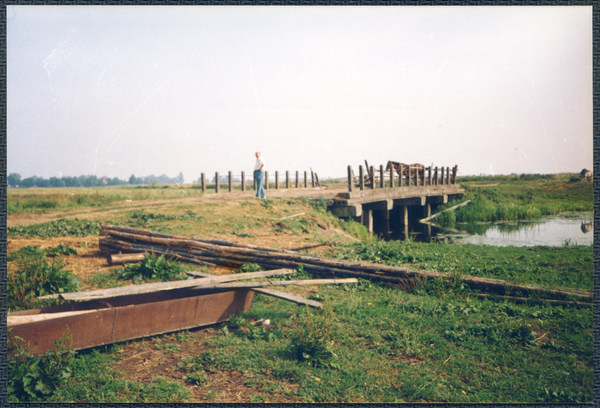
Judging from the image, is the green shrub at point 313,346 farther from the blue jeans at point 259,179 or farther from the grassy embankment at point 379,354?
the blue jeans at point 259,179

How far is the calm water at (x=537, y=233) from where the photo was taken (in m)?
12.1

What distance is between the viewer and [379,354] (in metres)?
4.30

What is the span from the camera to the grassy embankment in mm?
3566

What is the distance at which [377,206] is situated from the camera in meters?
22.0

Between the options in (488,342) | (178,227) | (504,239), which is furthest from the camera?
(504,239)

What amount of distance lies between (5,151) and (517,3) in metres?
5.83

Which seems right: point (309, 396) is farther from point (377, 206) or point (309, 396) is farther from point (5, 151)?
point (377, 206)

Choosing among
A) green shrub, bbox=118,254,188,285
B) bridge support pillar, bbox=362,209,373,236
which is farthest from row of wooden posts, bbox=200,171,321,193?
green shrub, bbox=118,254,188,285

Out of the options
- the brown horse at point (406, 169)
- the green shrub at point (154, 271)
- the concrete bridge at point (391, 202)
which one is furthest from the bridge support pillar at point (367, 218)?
the green shrub at point (154, 271)

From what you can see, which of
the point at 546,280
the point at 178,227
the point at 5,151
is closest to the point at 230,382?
the point at 5,151

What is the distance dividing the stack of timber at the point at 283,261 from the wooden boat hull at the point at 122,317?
199 centimetres

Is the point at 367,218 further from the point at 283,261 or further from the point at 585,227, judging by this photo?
the point at 283,261

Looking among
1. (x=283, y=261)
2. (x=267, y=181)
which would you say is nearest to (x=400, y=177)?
(x=267, y=181)

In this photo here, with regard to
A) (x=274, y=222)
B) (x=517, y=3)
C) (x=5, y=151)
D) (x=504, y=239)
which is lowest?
(x=504, y=239)
